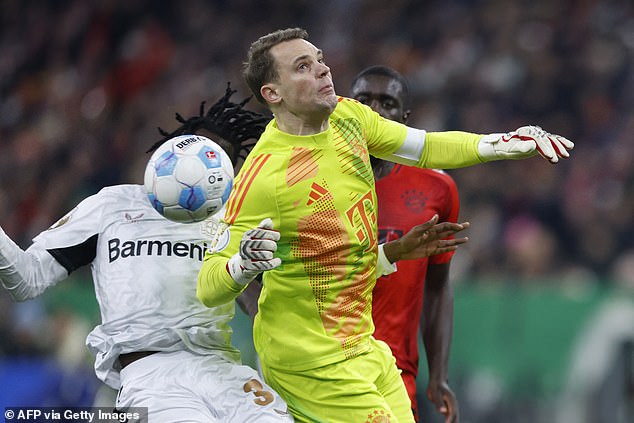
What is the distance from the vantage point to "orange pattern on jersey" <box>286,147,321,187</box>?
189 inches

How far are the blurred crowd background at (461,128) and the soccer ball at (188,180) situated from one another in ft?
14.3

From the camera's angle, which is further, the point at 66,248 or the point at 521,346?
the point at 521,346

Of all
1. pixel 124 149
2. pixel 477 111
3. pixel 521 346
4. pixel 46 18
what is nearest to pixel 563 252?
pixel 521 346

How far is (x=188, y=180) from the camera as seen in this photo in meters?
4.90

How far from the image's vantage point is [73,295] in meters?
10.2

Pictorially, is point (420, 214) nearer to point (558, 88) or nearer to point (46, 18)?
point (558, 88)

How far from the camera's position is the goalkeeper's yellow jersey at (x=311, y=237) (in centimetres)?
477

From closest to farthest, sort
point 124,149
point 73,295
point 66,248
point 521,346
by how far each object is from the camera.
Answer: point 66,248 < point 521,346 < point 73,295 < point 124,149

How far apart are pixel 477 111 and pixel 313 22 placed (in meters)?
3.73

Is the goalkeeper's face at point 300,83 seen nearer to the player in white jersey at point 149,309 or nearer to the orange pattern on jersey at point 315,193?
the orange pattern on jersey at point 315,193

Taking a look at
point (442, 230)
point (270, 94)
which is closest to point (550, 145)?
point (442, 230)

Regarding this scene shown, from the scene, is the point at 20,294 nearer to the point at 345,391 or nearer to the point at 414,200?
the point at 345,391

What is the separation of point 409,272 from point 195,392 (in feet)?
5.19

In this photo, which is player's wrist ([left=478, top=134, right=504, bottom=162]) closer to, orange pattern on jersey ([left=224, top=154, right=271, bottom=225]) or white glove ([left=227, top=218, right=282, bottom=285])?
orange pattern on jersey ([left=224, top=154, right=271, bottom=225])
